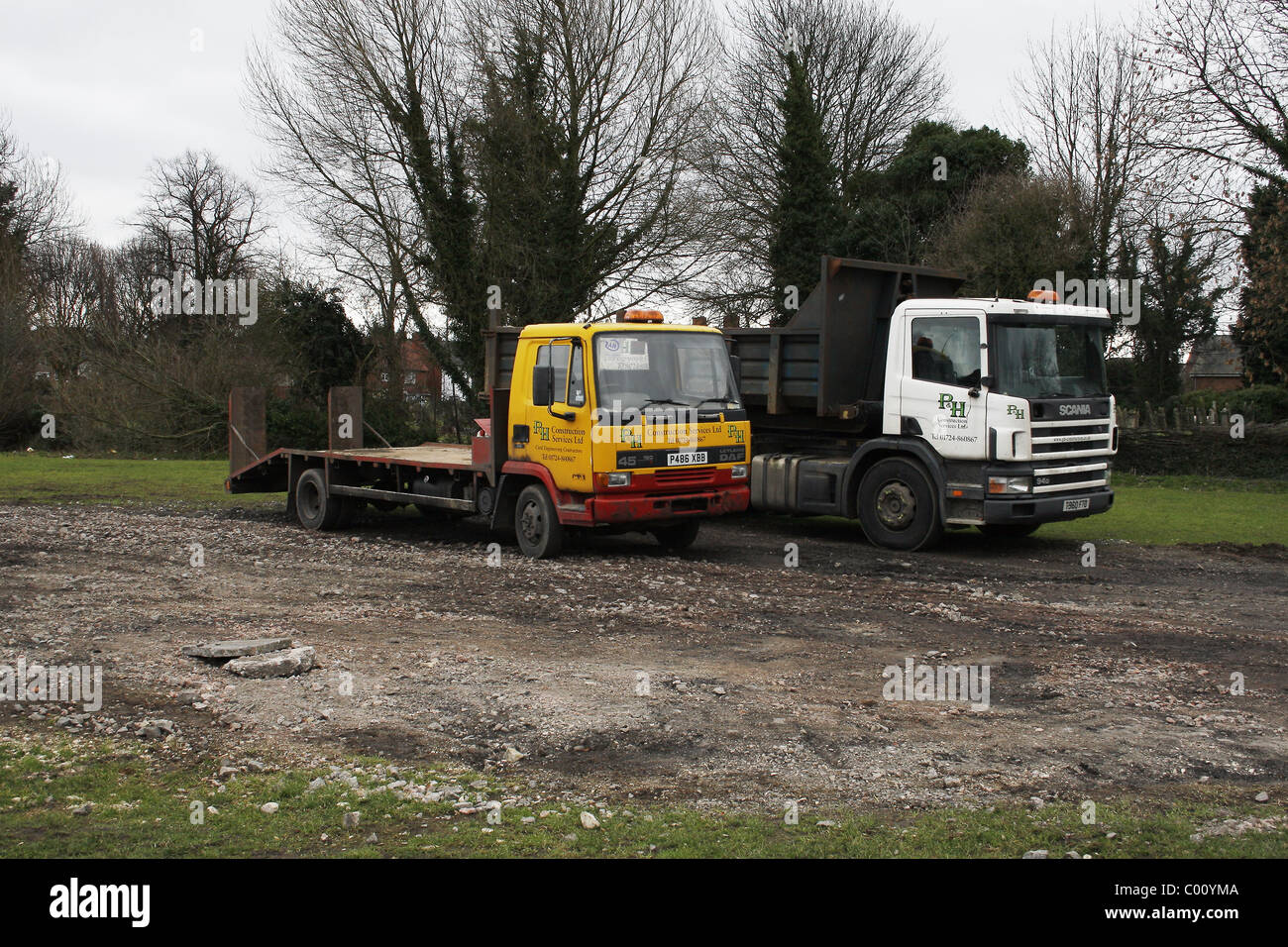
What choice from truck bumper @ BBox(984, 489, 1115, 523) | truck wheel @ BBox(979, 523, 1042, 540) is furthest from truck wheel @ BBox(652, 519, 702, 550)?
truck wheel @ BBox(979, 523, 1042, 540)

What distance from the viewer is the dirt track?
19.7ft

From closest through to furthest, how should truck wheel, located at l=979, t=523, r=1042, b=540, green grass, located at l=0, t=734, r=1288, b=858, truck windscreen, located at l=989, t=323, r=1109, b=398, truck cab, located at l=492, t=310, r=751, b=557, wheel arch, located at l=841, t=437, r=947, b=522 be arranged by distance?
green grass, located at l=0, t=734, r=1288, b=858 → truck cab, located at l=492, t=310, r=751, b=557 → truck windscreen, located at l=989, t=323, r=1109, b=398 → wheel arch, located at l=841, t=437, r=947, b=522 → truck wheel, located at l=979, t=523, r=1042, b=540

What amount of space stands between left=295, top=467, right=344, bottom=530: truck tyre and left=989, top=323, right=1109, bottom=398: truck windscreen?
9017mm

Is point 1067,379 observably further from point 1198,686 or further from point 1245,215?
point 1245,215

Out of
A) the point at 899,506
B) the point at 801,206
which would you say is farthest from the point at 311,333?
the point at 899,506

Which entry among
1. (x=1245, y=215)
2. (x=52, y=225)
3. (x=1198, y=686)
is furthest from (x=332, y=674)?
(x=52, y=225)

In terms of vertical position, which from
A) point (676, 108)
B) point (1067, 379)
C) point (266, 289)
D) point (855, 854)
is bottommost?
point (855, 854)

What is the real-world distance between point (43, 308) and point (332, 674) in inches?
1475

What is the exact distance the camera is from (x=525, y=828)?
16.3ft

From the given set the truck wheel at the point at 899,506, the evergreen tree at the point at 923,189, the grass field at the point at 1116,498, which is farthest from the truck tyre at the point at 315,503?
the evergreen tree at the point at 923,189

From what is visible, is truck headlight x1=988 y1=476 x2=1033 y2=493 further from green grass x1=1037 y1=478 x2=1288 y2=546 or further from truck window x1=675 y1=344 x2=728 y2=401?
truck window x1=675 y1=344 x2=728 y2=401

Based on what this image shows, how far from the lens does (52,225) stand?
1887 inches

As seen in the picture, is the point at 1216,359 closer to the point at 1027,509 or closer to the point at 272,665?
the point at 1027,509
